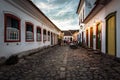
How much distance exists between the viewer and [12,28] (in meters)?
7.96

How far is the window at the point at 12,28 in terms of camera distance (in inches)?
288

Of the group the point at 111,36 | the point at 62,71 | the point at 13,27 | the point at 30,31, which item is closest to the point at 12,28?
the point at 13,27

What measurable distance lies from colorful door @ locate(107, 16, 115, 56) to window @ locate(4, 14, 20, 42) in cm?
605

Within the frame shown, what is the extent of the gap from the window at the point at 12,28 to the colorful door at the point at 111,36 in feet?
19.8

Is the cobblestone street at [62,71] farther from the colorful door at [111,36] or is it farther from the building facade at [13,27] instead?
the colorful door at [111,36]

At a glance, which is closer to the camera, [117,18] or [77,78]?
[77,78]

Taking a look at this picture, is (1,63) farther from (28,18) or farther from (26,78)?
(28,18)

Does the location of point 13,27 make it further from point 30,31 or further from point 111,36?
point 111,36

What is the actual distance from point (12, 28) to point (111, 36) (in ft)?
20.5

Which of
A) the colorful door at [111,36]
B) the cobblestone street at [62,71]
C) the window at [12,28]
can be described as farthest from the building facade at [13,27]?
the colorful door at [111,36]

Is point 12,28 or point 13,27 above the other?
point 13,27

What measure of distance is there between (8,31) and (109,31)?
21.2ft

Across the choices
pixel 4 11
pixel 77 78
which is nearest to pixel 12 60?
pixel 4 11

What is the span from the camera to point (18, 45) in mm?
8617
